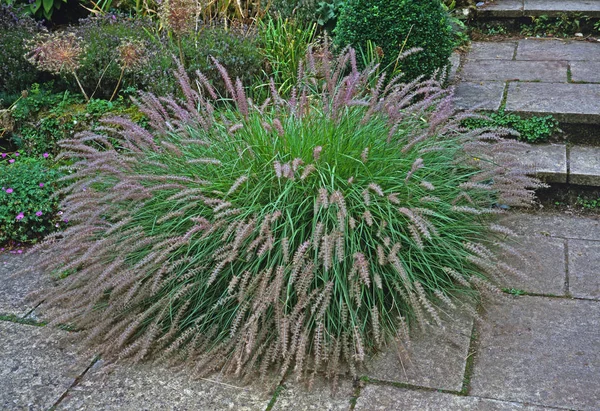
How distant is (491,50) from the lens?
6145 mm

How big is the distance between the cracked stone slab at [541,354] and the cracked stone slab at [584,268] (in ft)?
0.30

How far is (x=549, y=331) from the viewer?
119 inches

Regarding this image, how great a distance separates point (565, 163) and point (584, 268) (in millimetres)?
941

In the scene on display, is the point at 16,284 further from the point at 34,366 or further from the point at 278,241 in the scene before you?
the point at 278,241

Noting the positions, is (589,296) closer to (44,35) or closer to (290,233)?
(290,233)

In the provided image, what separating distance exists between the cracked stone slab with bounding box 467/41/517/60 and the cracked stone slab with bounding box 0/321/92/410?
425 centimetres

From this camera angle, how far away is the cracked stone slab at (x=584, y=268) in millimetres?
3281

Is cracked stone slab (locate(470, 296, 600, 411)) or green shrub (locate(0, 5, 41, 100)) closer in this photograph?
cracked stone slab (locate(470, 296, 600, 411))

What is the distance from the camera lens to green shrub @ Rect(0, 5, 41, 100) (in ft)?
17.0

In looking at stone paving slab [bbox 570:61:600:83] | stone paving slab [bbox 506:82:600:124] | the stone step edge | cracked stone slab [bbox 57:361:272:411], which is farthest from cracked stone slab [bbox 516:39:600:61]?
cracked stone slab [bbox 57:361:272:411]

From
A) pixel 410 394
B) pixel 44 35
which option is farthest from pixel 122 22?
pixel 410 394

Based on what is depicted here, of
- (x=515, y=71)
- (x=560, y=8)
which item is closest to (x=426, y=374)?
(x=515, y=71)

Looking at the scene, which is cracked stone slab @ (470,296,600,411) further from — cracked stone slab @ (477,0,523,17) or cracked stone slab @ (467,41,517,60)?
cracked stone slab @ (477,0,523,17)

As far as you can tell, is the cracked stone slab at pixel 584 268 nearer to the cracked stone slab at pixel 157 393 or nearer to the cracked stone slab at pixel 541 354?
the cracked stone slab at pixel 541 354
